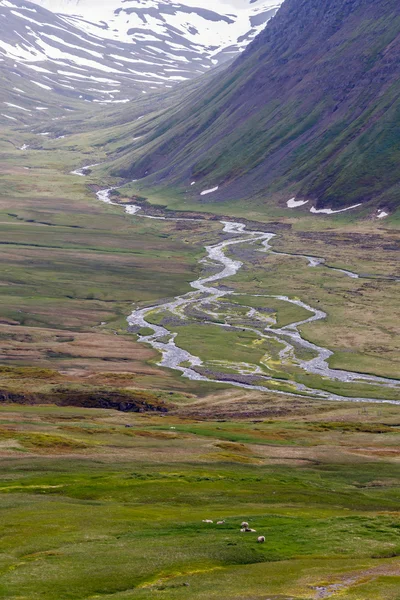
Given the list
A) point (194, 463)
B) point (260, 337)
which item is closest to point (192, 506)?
point (194, 463)

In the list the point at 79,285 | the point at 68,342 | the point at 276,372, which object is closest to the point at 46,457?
the point at 276,372

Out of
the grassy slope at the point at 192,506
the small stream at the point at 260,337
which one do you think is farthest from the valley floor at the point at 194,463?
the small stream at the point at 260,337

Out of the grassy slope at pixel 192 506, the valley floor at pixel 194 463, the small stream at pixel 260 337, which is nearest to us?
the grassy slope at pixel 192 506

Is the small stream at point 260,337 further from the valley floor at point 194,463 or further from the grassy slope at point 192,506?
the grassy slope at point 192,506

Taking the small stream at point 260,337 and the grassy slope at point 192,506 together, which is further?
the small stream at point 260,337

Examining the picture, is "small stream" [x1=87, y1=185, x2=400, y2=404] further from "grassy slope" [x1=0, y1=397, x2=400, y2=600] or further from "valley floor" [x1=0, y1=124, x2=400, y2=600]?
"grassy slope" [x1=0, y1=397, x2=400, y2=600]

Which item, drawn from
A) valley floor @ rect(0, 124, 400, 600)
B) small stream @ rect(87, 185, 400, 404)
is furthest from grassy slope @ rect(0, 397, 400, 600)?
small stream @ rect(87, 185, 400, 404)

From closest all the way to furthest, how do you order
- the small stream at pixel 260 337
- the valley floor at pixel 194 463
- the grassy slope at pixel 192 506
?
the grassy slope at pixel 192 506 < the valley floor at pixel 194 463 < the small stream at pixel 260 337

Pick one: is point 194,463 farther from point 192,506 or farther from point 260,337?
point 260,337
